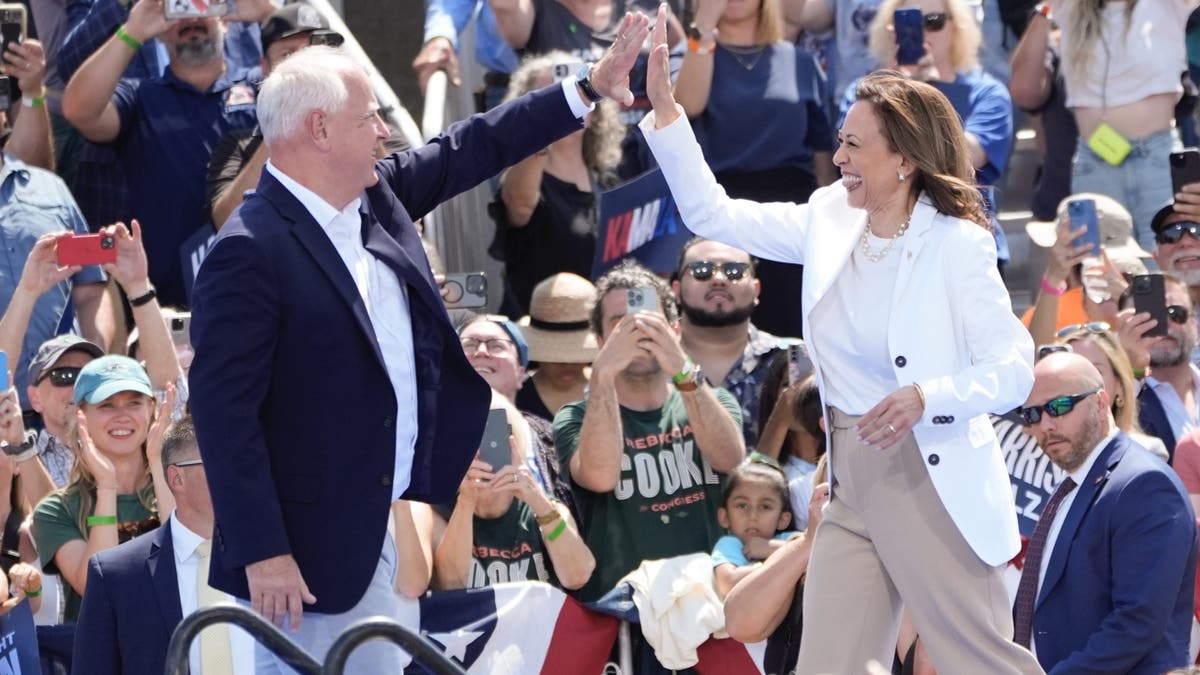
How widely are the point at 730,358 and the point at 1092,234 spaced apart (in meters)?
1.56

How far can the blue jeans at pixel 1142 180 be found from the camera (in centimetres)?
869

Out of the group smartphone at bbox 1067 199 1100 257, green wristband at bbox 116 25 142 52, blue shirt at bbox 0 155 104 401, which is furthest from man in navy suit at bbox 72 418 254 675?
smartphone at bbox 1067 199 1100 257

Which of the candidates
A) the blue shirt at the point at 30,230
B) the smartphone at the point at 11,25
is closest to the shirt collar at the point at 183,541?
the blue shirt at the point at 30,230

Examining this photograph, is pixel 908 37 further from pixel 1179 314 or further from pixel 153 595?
pixel 153 595

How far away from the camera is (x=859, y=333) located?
4586 millimetres

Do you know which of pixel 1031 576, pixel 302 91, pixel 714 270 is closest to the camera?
pixel 302 91

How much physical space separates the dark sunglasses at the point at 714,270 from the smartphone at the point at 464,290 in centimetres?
90

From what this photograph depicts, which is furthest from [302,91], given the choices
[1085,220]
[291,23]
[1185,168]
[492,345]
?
[1185,168]

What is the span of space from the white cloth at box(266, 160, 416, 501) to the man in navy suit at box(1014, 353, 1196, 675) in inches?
92.4

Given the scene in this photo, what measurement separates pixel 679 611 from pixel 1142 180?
3516mm

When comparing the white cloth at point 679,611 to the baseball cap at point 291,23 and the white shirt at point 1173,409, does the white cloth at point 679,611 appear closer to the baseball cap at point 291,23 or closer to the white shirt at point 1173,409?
the white shirt at point 1173,409

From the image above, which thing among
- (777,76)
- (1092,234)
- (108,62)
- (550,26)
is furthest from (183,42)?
(1092,234)

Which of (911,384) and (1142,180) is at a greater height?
(911,384)

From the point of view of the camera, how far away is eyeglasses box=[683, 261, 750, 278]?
767 centimetres
